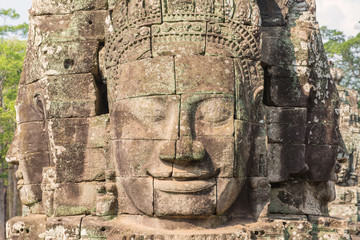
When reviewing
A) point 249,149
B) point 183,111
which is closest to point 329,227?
point 249,149

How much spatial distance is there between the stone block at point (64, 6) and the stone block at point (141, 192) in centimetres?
225

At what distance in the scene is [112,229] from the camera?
5.84 m

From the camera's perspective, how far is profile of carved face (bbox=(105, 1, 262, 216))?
5.61 m

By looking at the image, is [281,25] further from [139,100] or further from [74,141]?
[74,141]

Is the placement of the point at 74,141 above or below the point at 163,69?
below

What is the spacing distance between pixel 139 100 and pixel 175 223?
1394 millimetres

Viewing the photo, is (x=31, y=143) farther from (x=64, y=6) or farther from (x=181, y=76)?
(x=181, y=76)

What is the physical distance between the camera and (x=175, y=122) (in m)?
5.63

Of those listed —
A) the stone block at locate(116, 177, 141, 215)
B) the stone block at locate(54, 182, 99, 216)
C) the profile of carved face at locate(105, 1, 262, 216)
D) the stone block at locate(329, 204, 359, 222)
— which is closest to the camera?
the profile of carved face at locate(105, 1, 262, 216)

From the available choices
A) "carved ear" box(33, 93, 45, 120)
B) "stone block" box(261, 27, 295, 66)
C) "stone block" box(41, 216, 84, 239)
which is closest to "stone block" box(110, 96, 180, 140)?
"stone block" box(41, 216, 84, 239)

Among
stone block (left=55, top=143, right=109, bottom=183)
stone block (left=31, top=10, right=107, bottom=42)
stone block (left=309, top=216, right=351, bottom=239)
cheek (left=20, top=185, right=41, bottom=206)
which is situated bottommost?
stone block (left=309, top=216, right=351, bottom=239)

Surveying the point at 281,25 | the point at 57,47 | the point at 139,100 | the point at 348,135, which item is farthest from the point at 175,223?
the point at 348,135

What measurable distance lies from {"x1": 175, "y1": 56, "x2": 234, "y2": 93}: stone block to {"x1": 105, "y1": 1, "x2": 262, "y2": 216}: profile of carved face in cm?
1

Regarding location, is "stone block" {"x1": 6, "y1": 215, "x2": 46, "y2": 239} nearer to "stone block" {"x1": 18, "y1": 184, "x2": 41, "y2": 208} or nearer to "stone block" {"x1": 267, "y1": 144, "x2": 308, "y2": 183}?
"stone block" {"x1": 18, "y1": 184, "x2": 41, "y2": 208}
